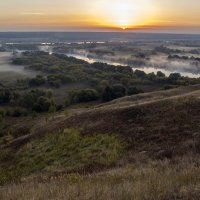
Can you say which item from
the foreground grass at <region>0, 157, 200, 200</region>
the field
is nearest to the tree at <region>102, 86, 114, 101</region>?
the field

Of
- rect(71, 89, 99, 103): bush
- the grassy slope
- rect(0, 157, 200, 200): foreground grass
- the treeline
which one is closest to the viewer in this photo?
rect(0, 157, 200, 200): foreground grass

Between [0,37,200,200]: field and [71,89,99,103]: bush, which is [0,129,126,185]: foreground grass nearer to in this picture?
[0,37,200,200]: field

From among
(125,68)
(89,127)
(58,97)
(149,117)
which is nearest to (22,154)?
(89,127)

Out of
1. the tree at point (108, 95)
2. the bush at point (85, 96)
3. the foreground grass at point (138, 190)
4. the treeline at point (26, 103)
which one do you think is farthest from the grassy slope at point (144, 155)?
the bush at point (85, 96)

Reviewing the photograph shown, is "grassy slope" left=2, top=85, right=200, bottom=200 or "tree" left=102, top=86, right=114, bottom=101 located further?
"tree" left=102, top=86, right=114, bottom=101

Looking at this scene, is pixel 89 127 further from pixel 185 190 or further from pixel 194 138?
pixel 185 190

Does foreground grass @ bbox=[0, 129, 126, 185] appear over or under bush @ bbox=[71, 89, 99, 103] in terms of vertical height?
over

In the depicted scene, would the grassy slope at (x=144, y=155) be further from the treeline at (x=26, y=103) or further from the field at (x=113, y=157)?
the treeline at (x=26, y=103)

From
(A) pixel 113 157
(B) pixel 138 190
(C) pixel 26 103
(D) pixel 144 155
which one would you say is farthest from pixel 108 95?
(B) pixel 138 190
